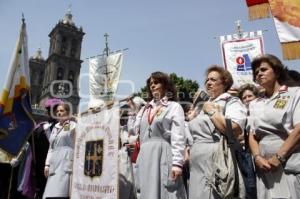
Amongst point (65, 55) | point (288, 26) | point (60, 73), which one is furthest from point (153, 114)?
point (65, 55)

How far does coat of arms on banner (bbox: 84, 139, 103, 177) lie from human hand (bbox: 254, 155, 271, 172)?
2236 mm

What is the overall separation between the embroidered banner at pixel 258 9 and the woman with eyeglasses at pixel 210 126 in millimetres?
2164

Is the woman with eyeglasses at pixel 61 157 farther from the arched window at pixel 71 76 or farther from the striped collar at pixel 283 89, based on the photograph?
the arched window at pixel 71 76

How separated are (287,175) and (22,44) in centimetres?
538

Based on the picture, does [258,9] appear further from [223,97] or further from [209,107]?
[209,107]

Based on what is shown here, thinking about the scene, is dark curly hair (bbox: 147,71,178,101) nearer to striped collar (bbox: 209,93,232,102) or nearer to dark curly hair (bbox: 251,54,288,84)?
striped collar (bbox: 209,93,232,102)

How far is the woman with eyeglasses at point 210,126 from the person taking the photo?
3188mm

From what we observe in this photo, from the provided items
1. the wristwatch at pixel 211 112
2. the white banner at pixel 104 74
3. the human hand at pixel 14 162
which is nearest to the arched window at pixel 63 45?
the white banner at pixel 104 74

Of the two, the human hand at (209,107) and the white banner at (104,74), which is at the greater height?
the white banner at (104,74)

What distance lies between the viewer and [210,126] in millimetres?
3418

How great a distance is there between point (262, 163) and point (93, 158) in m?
2.52

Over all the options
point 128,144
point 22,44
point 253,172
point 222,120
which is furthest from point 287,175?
point 22,44

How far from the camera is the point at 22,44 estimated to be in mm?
6164

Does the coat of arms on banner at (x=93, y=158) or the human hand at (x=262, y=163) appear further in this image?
the coat of arms on banner at (x=93, y=158)
